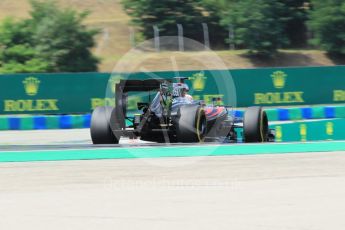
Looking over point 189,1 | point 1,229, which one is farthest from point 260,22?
point 1,229

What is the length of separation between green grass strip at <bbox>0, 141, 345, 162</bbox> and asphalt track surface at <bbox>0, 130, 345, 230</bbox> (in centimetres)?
24

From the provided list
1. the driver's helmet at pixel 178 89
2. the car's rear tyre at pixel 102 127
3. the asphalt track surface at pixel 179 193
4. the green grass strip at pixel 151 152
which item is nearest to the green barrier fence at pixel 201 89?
the car's rear tyre at pixel 102 127

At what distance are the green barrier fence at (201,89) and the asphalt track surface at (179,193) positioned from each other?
34.6ft

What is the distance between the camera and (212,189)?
25.3ft

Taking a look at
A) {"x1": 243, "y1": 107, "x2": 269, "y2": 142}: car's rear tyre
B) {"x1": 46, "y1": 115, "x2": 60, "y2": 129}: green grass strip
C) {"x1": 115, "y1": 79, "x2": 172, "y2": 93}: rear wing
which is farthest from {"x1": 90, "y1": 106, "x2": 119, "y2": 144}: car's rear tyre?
{"x1": 46, "y1": 115, "x2": 60, "y2": 129}: green grass strip

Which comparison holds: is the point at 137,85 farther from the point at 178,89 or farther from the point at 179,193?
the point at 179,193

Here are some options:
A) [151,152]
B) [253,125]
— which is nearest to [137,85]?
[151,152]

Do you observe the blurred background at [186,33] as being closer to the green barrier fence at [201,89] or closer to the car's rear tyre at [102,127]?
the green barrier fence at [201,89]

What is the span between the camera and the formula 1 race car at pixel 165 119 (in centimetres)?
1145

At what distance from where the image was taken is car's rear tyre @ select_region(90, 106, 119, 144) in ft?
39.4

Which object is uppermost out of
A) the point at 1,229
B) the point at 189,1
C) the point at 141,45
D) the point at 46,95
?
the point at 189,1

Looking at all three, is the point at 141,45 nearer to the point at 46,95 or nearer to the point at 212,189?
the point at 46,95

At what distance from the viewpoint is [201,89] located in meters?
22.2

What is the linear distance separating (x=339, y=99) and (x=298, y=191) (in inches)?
635
